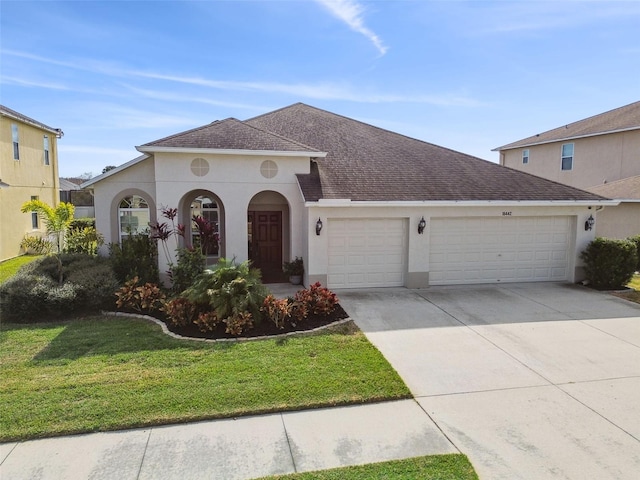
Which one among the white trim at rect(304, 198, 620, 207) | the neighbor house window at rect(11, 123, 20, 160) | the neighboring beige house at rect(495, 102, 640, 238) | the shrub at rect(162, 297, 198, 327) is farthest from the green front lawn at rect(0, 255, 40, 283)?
the neighboring beige house at rect(495, 102, 640, 238)

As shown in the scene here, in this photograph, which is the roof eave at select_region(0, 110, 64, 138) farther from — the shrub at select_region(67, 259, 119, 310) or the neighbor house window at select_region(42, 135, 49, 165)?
the shrub at select_region(67, 259, 119, 310)

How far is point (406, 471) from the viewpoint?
14.0ft

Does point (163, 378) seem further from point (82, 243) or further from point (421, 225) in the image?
point (82, 243)

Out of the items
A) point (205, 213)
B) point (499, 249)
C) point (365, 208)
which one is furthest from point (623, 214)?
point (205, 213)

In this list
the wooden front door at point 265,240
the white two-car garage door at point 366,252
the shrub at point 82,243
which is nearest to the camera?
the white two-car garage door at point 366,252

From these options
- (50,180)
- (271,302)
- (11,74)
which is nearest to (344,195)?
(271,302)

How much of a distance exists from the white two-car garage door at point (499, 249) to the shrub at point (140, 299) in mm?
8329

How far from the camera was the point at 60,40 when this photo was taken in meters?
10.2

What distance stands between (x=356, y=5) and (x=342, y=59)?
178 inches

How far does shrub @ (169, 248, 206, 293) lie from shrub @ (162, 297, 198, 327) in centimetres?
183

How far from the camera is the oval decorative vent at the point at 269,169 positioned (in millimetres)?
12477

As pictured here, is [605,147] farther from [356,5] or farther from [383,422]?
[383,422]

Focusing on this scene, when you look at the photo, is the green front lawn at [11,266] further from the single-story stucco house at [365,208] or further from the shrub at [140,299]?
the shrub at [140,299]

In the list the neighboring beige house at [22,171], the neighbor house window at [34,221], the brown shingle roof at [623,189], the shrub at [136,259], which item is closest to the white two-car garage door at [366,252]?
the shrub at [136,259]
